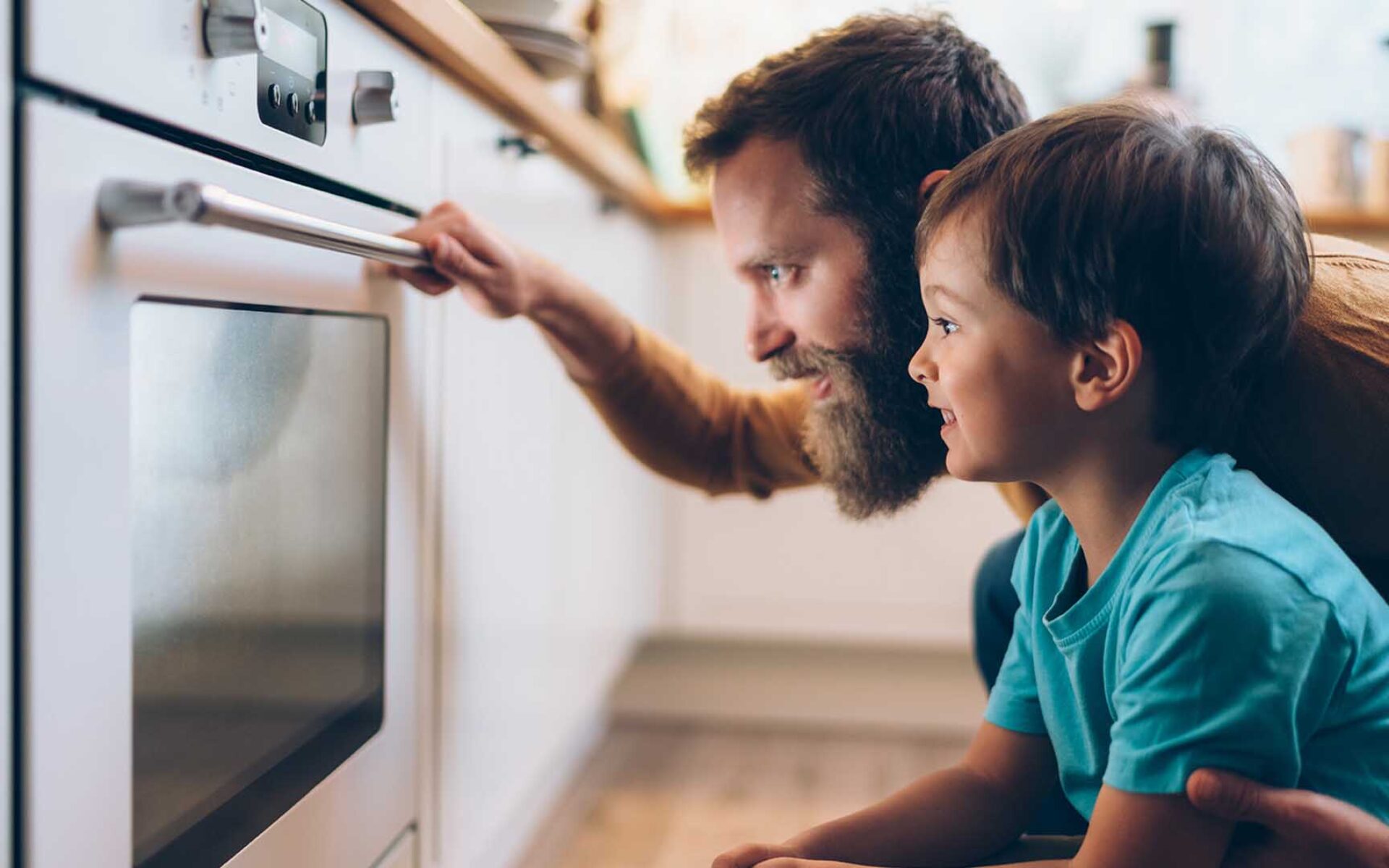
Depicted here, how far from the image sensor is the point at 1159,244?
24.8 inches

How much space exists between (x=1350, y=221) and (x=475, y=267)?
5.13 ft

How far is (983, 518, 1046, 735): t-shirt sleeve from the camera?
0.78 meters

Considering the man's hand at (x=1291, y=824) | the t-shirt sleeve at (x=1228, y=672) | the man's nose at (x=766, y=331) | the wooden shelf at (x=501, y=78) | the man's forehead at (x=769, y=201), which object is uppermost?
the wooden shelf at (x=501, y=78)

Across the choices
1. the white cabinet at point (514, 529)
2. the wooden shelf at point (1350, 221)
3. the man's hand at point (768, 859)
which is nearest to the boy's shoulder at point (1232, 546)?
the man's hand at point (768, 859)

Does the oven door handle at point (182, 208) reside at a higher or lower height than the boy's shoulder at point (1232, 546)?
higher

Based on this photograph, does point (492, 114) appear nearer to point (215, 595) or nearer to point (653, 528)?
point (215, 595)

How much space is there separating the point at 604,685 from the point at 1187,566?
50.7 inches

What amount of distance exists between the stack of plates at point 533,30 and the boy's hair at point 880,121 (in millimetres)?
351

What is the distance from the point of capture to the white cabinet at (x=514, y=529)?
102 cm

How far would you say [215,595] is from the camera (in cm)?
65

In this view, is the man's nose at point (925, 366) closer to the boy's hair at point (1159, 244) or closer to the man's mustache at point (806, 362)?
the boy's hair at point (1159, 244)

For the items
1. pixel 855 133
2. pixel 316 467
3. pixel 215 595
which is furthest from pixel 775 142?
pixel 215 595

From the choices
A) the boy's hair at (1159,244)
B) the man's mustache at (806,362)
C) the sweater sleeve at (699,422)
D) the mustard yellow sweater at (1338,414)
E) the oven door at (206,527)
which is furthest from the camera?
the sweater sleeve at (699,422)

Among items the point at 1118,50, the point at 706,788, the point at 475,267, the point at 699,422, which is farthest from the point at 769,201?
the point at 1118,50
